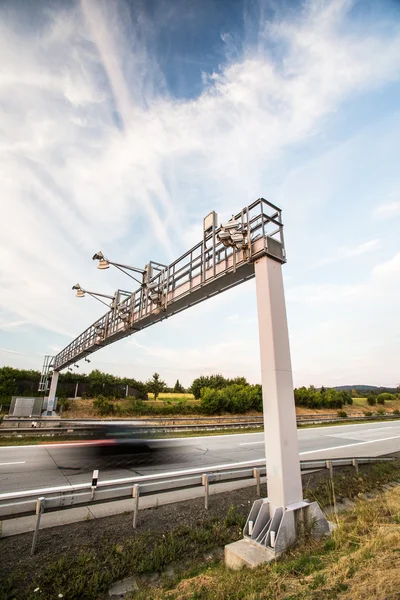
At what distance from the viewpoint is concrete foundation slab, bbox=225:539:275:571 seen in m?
4.23

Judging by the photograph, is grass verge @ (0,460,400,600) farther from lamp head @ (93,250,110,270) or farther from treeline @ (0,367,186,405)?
treeline @ (0,367,186,405)

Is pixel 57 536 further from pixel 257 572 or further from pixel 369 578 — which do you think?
pixel 369 578

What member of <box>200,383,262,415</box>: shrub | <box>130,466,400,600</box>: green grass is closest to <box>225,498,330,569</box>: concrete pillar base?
<box>130,466,400,600</box>: green grass

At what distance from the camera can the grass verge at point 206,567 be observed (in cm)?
332

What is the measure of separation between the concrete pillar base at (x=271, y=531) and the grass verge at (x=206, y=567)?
0.64 feet

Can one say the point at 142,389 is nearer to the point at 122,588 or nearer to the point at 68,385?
the point at 68,385

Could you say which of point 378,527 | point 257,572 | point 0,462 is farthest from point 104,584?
point 0,462

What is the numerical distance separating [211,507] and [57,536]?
310 cm

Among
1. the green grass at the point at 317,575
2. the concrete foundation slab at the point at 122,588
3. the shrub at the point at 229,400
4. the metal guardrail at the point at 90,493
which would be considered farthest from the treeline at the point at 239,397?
the concrete foundation slab at the point at 122,588

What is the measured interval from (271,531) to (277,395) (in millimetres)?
2025

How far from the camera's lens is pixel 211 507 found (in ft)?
21.4

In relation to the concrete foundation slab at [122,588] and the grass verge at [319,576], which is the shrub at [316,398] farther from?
the concrete foundation slab at [122,588]

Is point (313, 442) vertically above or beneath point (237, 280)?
beneath

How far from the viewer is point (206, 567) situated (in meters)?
4.33
